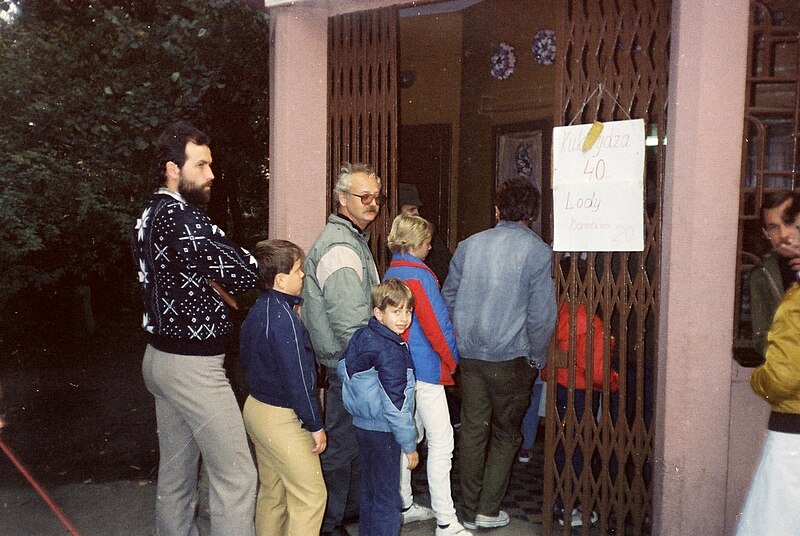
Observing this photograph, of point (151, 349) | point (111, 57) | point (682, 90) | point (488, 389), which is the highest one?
point (111, 57)

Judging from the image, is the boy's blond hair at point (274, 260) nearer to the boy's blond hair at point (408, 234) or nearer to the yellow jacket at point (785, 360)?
the boy's blond hair at point (408, 234)

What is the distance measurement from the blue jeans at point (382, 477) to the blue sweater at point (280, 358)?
0.32 m

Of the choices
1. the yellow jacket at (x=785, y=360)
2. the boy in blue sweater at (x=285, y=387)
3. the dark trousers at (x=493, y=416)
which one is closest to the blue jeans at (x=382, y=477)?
the boy in blue sweater at (x=285, y=387)

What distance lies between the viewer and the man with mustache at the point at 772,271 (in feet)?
10.0

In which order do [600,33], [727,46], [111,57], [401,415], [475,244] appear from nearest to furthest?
[401,415] < [727,46] < [600,33] < [475,244] < [111,57]

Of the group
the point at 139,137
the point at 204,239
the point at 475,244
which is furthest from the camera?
the point at 139,137

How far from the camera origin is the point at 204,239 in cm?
318

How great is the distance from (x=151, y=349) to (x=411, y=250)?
4.97 feet

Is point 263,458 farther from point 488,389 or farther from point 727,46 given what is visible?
point 727,46

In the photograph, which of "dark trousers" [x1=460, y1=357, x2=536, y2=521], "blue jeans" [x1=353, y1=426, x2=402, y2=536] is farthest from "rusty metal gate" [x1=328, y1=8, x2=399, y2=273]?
"blue jeans" [x1=353, y1=426, x2=402, y2=536]

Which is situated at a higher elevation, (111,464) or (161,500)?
(161,500)

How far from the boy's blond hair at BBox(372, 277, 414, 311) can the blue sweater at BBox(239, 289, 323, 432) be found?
0.38 m

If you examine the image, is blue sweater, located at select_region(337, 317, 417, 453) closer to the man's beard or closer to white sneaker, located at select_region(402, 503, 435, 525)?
the man's beard

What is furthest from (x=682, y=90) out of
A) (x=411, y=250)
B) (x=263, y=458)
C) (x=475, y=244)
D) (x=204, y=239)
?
(x=263, y=458)
